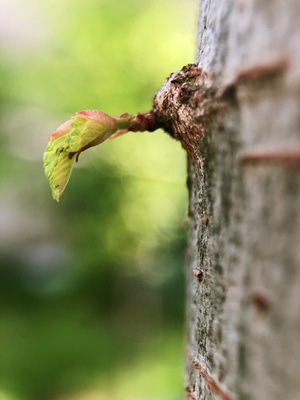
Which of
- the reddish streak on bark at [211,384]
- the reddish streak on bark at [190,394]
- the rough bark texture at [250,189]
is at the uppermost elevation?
the rough bark texture at [250,189]

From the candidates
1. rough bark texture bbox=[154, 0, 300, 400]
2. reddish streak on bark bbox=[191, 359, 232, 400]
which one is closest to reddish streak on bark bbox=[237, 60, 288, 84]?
rough bark texture bbox=[154, 0, 300, 400]

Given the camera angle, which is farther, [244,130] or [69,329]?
[69,329]

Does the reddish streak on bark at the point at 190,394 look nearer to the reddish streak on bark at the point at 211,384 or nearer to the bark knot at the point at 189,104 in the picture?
the reddish streak on bark at the point at 211,384

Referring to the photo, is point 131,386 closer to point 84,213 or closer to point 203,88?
point 84,213

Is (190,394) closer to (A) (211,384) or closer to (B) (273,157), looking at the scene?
(A) (211,384)

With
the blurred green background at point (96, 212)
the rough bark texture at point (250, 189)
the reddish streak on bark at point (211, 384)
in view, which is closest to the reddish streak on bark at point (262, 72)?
the rough bark texture at point (250, 189)

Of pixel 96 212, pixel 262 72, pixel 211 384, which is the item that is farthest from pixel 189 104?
pixel 96 212

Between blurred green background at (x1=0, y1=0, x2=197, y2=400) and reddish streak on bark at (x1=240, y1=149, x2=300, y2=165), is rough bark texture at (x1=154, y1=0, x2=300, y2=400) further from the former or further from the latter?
blurred green background at (x1=0, y1=0, x2=197, y2=400)

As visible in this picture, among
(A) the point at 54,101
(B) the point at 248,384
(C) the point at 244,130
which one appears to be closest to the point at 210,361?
(B) the point at 248,384
